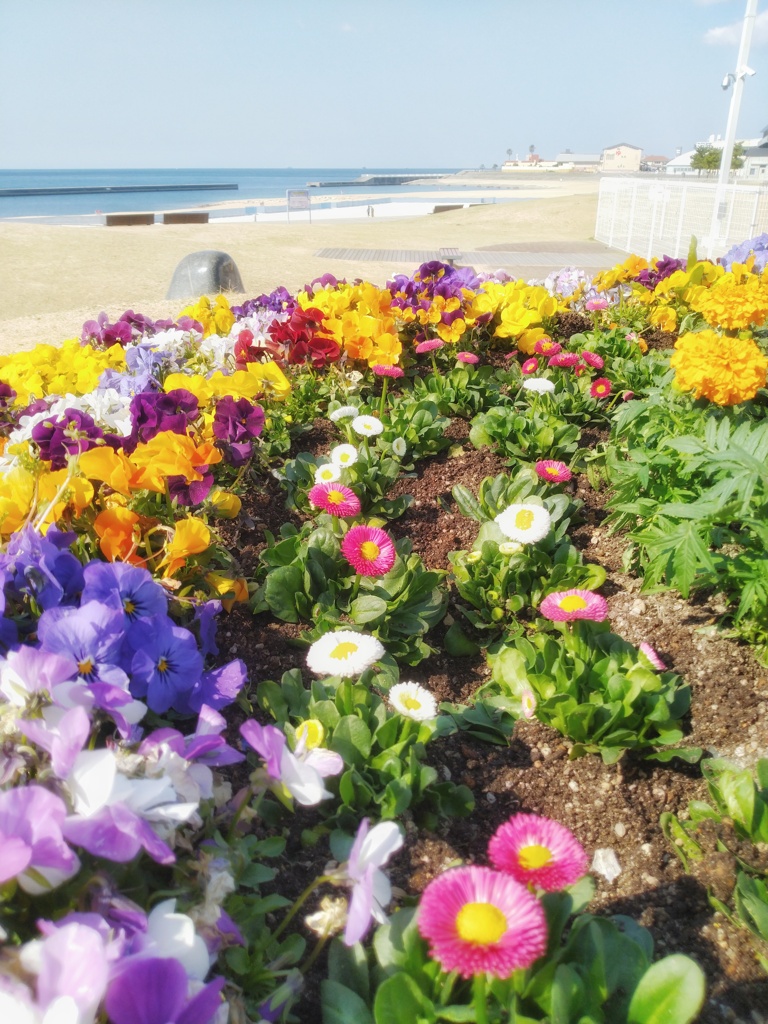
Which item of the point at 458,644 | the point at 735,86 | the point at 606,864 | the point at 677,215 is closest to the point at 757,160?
the point at 735,86

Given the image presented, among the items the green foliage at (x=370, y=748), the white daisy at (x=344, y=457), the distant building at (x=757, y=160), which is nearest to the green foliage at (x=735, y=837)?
the green foliage at (x=370, y=748)

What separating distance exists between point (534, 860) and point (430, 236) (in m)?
22.7

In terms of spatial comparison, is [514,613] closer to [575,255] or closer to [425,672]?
[425,672]

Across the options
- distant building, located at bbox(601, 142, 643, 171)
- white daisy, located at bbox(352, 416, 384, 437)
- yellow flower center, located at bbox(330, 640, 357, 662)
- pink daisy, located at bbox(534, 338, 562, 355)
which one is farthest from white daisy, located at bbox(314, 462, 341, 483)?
distant building, located at bbox(601, 142, 643, 171)

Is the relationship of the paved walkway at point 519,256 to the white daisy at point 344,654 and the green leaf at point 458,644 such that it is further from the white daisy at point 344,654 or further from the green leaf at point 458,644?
the white daisy at point 344,654

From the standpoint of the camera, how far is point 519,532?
2.32m

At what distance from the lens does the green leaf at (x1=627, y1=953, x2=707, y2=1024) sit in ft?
3.39

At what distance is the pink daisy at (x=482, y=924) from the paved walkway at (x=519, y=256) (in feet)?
43.8

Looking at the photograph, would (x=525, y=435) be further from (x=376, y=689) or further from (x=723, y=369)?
(x=376, y=689)

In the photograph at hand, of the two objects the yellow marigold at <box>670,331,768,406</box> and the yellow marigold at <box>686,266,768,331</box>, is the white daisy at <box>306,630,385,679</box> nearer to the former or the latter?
the yellow marigold at <box>670,331,768,406</box>

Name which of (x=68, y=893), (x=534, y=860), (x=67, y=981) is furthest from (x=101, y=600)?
(x=534, y=860)

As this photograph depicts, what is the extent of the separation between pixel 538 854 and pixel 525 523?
144cm

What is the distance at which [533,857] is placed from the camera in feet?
3.23

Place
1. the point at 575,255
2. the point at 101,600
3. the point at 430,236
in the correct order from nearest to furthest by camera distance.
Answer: the point at 101,600 < the point at 575,255 < the point at 430,236
